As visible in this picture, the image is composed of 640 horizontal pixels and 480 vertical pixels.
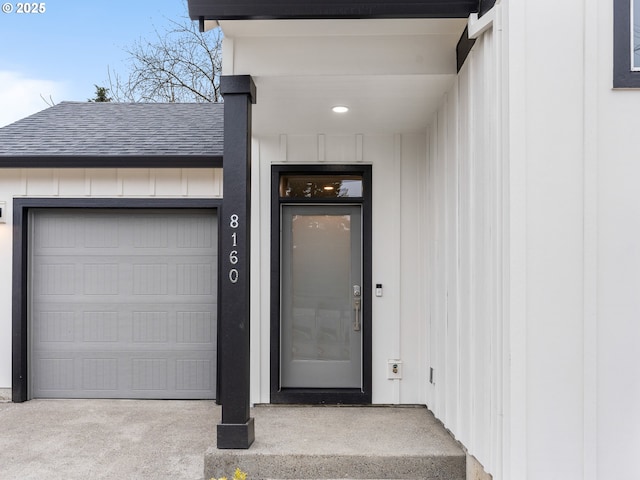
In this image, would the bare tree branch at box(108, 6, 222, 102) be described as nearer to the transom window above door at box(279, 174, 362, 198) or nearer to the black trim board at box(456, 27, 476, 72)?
the transom window above door at box(279, 174, 362, 198)

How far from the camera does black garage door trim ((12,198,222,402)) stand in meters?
5.01

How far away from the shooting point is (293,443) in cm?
339

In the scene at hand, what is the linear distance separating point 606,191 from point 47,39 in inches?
680

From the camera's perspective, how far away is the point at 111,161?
16.5ft

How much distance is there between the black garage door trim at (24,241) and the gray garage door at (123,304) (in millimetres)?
94

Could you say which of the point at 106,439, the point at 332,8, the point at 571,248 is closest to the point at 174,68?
the point at 106,439

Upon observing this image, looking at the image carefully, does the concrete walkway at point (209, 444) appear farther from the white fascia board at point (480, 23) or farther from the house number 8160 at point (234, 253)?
the white fascia board at point (480, 23)

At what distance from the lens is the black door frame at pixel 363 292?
451 cm

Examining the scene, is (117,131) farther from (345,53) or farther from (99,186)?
(345,53)

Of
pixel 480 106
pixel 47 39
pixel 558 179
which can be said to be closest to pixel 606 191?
pixel 558 179

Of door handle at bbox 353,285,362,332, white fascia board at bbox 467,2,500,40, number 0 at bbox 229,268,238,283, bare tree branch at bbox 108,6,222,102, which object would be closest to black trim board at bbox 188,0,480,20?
white fascia board at bbox 467,2,500,40

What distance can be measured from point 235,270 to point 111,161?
2.57 m

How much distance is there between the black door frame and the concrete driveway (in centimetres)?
76

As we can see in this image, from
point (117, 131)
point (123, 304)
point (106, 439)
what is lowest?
point (106, 439)
